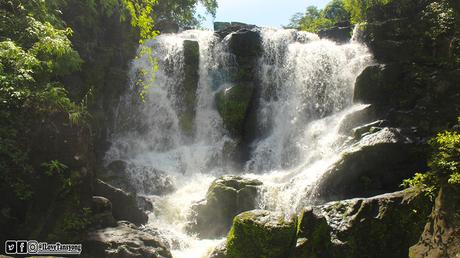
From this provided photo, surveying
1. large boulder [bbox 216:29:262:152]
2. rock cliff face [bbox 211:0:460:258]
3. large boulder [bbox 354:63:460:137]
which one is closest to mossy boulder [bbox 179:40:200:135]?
large boulder [bbox 216:29:262:152]

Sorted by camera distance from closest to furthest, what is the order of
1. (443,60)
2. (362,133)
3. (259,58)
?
(362,133) < (443,60) < (259,58)

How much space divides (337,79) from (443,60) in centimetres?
502

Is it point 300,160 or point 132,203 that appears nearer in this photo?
point 132,203

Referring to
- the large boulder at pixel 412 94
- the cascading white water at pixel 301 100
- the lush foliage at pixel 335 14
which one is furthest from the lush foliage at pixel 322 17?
the large boulder at pixel 412 94

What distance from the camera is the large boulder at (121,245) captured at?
9805 millimetres

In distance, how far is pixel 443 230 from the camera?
736 cm

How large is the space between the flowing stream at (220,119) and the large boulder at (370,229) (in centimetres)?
540

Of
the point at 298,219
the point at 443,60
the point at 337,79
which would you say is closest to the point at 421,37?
the point at 443,60

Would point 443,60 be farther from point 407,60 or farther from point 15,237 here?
point 15,237

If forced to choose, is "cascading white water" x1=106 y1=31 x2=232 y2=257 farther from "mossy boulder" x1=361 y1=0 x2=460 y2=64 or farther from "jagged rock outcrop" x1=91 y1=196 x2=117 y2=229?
"mossy boulder" x1=361 y1=0 x2=460 y2=64

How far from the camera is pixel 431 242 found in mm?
7578

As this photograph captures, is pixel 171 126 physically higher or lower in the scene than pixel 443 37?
lower

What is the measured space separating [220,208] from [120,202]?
3.36 metres

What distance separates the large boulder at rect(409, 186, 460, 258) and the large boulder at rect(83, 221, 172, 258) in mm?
6071
